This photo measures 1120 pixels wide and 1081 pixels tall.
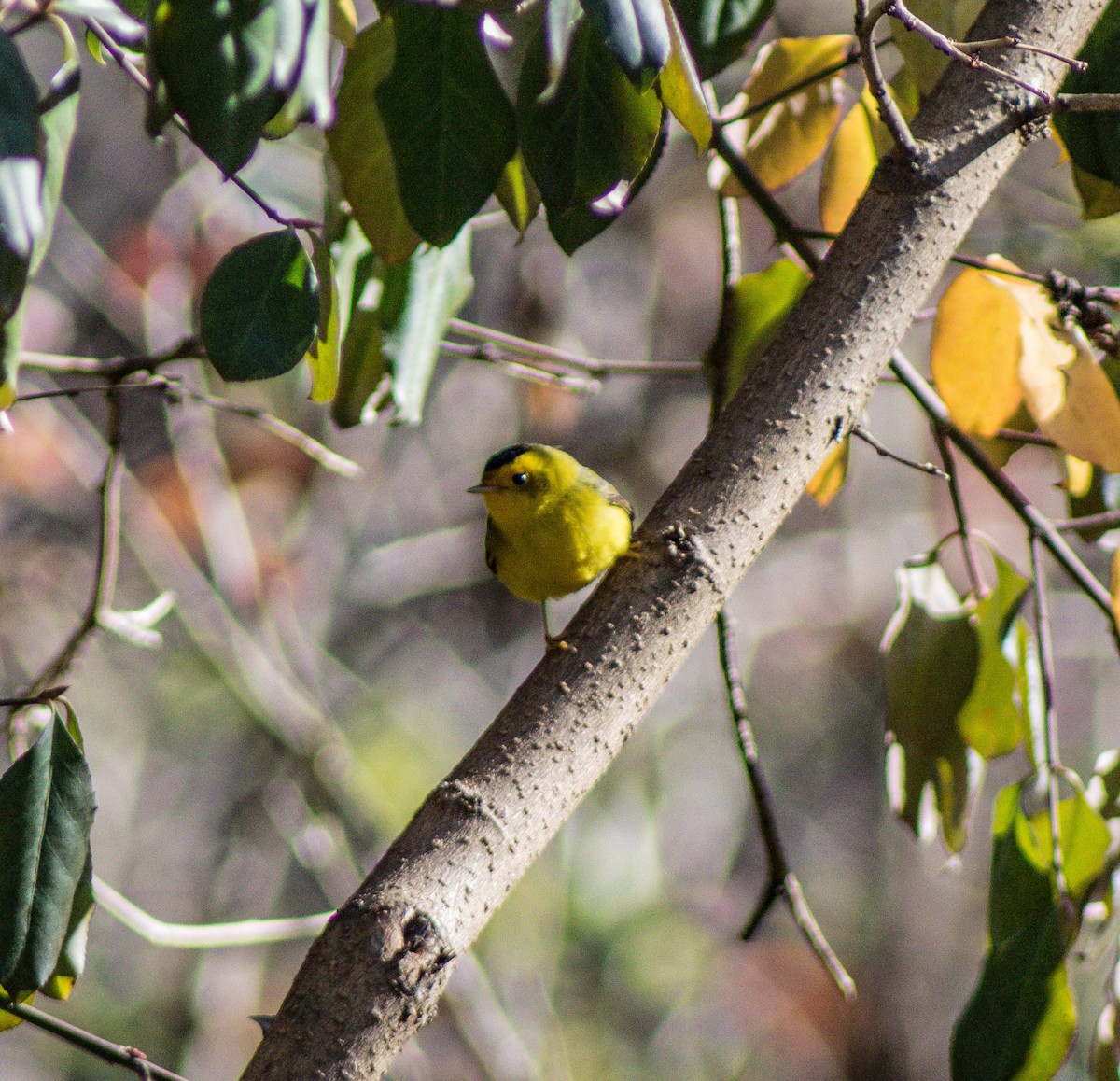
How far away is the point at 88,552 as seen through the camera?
489 centimetres

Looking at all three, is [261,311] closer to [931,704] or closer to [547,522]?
[931,704]

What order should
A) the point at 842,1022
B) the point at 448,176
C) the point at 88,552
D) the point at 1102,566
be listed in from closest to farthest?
the point at 448,176 → the point at 88,552 → the point at 1102,566 → the point at 842,1022

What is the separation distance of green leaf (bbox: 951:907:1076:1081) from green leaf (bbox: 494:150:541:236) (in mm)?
930

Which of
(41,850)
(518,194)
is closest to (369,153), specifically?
(518,194)

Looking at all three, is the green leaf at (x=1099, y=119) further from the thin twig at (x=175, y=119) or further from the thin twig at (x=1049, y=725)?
the thin twig at (x=175, y=119)

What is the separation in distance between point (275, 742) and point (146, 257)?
2039 mm

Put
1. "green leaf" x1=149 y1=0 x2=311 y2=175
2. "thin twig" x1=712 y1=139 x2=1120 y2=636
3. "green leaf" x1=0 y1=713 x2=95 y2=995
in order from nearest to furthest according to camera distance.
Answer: "green leaf" x1=149 y1=0 x2=311 y2=175
"green leaf" x1=0 y1=713 x2=95 y2=995
"thin twig" x1=712 y1=139 x2=1120 y2=636

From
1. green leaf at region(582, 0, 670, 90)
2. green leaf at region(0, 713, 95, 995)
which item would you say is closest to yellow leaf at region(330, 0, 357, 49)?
green leaf at region(582, 0, 670, 90)

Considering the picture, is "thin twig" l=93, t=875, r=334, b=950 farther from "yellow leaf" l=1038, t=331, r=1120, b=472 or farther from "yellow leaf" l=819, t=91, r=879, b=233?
"yellow leaf" l=819, t=91, r=879, b=233

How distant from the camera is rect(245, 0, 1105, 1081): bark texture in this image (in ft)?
2.93

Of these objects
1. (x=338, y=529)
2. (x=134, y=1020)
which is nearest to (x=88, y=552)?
(x=338, y=529)

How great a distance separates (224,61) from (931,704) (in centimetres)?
106

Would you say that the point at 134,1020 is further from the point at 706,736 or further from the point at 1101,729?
the point at 1101,729

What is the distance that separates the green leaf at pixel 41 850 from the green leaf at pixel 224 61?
510 millimetres
